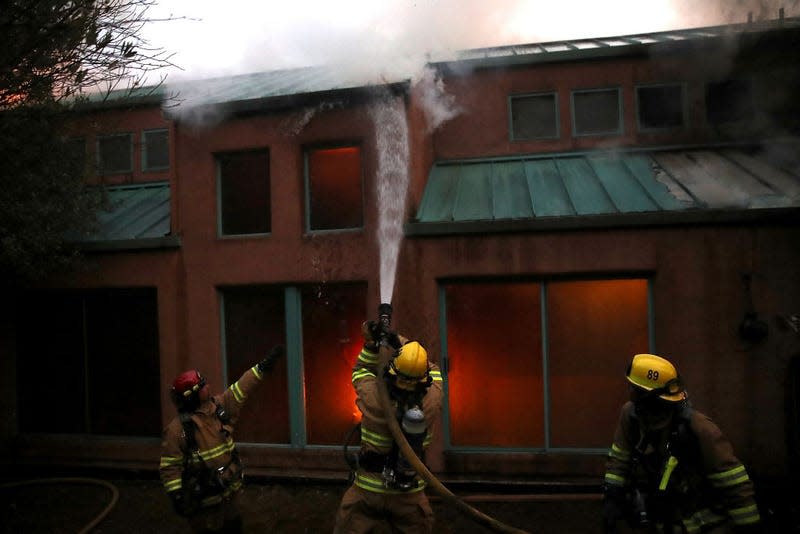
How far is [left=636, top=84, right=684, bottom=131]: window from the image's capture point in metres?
8.46

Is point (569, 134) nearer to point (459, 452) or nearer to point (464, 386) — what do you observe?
point (464, 386)

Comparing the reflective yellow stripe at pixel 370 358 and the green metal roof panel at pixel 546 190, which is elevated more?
the green metal roof panel at pixel 546 190

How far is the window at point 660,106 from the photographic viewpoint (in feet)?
27.8

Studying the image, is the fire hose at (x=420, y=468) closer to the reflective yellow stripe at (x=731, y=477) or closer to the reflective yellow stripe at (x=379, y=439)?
the reflective yellow stripe at (x=379, y=439)

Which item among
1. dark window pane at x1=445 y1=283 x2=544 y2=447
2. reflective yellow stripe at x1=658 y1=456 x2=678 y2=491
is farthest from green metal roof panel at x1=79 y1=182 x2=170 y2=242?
reflective yellow stripe at x1=658 y1=456 x2=678 y2=491

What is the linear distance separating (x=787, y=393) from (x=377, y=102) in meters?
6.28

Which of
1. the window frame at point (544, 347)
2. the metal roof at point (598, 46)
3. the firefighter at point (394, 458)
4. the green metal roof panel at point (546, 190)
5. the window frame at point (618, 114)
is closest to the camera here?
the firefighter at point (394, 458)

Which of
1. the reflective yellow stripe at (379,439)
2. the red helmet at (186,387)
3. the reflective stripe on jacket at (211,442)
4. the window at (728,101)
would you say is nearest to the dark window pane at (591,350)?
the reflective yellow stripe at (379,439)

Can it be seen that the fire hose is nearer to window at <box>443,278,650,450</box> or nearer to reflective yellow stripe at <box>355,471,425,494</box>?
reflective yellow stripe at <box>355,471,425,494</box>

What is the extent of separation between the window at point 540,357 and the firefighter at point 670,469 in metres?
2.85

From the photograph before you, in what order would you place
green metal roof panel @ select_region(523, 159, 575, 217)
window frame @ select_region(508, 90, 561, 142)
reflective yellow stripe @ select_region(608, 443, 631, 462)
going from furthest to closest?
window frame @ select_region(508, 90, 561, 142)
green metal roof panel @ select_region(523, 159, 575, 217)
reflective yellow stripe @ select_region(608, 443, 631, 462)

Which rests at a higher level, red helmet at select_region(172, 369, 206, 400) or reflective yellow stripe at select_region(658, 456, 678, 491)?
red helmet at select_region(172, 369, 206, 400)

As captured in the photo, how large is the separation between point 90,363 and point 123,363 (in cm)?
64

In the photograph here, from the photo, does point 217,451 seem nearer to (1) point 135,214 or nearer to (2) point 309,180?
(2) point 309,180
